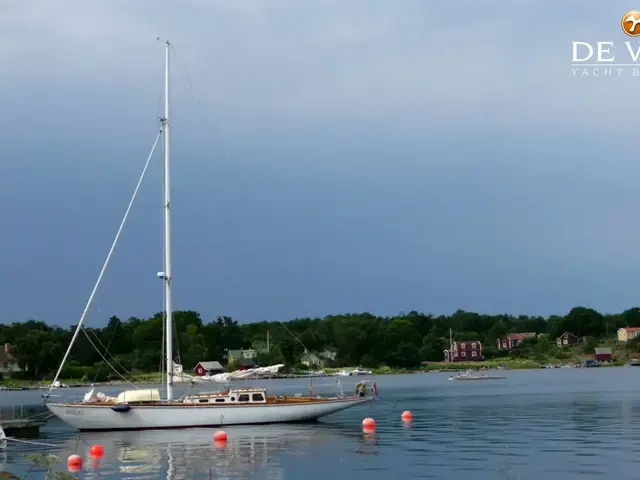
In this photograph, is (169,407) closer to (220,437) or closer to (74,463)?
(220,437)

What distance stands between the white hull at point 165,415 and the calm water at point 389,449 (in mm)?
654

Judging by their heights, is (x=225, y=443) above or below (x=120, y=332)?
below

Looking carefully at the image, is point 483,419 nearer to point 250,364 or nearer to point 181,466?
point 181,466

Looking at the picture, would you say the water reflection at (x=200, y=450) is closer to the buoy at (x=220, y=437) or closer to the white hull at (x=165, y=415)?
the buoy at (x=220, y=437)

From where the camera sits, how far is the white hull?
188 feet

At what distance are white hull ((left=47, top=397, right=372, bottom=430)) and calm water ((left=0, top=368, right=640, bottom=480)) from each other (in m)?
0.65

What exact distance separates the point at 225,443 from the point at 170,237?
46.4 ft

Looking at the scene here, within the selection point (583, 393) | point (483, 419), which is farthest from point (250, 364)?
point (483, 419)

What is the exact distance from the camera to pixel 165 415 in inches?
2263

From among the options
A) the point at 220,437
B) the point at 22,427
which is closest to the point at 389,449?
the point at 220,437

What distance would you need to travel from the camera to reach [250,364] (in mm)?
190250

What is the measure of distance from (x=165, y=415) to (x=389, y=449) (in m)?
15.4

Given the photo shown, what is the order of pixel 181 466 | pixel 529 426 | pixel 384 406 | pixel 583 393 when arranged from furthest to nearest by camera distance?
1. pixel 583 393
2. pixel 384 406
3. pixel 529 426
4. pixel 181 466

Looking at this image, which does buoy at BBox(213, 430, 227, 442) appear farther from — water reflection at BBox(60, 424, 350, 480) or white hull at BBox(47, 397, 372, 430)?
white hull at BBox(47, 397, 372, 430)
